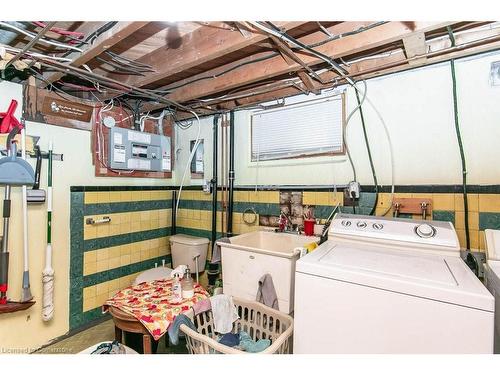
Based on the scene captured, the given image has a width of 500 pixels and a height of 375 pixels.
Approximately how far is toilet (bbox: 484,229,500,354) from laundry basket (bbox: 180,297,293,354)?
92 centimetres

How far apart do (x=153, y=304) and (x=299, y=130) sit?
5.93ft

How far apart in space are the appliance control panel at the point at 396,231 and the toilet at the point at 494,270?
5.2 inches

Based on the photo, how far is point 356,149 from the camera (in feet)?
6.67

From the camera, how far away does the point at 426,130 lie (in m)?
1.77

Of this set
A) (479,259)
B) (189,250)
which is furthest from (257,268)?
(479,259)

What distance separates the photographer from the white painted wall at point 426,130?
1.60m

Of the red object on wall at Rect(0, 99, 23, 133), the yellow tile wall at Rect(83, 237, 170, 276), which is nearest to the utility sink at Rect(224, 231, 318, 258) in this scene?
the yellow tile wall at Rect(83, 237, 170, 276)

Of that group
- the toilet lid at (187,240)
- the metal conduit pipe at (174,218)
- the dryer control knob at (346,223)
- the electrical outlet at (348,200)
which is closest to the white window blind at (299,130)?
the electrical outlet at (348,200)

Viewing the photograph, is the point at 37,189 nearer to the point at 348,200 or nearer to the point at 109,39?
the point at 109,39

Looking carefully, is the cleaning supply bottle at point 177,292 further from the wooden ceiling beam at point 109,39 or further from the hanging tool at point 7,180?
the wooden ceiling beam at point 109,39

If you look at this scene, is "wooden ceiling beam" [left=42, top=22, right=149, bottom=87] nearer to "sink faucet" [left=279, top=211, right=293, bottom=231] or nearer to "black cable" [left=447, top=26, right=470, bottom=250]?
"sink faucet" [left=279, top=211, right=293, bottom=231]
